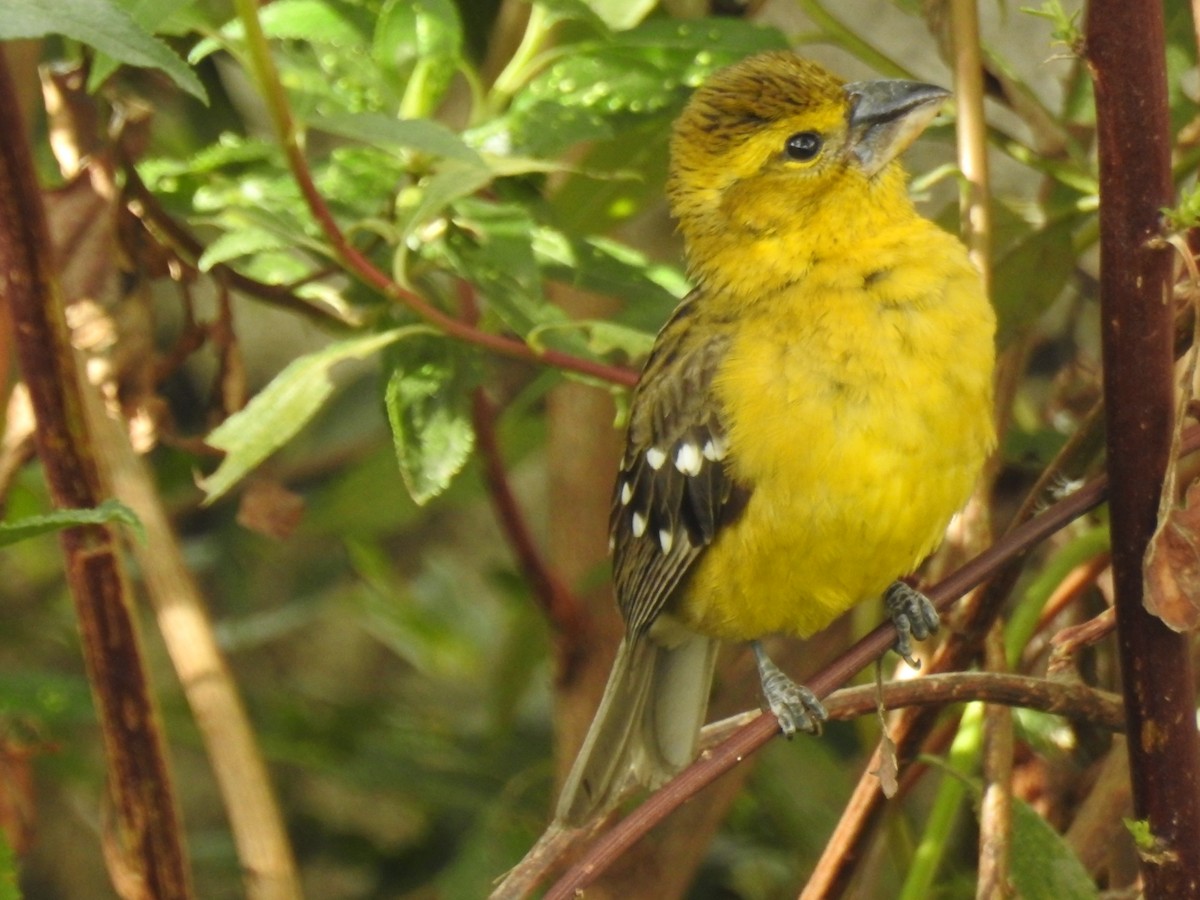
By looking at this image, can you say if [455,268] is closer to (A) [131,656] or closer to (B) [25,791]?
(A) [131,656]

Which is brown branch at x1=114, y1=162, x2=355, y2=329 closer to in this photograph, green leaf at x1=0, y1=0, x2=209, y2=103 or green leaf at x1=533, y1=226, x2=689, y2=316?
green leaf at x1=533, y1=226, x2=689, y2=316

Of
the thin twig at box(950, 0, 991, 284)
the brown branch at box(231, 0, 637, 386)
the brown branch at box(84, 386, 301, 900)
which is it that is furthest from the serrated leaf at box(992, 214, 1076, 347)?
the brown branch at box(84, 386, 301, 900)

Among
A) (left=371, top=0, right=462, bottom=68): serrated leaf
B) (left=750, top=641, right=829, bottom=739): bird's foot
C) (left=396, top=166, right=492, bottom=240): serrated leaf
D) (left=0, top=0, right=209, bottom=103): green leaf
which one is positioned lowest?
(left=750, top=641, right=829, bottom=739): bird's foot

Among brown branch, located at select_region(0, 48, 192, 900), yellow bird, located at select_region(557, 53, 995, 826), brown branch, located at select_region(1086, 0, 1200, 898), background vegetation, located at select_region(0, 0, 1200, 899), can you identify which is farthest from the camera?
yellow bird, located at select_region(557, 53, 995, 826)

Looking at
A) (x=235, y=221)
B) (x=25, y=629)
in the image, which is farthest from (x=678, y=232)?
(x=25, y=629)

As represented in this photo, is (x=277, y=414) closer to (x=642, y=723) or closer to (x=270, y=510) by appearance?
(x=270, y=510)

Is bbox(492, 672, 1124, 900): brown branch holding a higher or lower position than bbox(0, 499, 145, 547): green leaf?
lower

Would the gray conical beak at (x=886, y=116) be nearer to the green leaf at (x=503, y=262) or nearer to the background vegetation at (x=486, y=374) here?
the background vegetation at (x=486, y=374)
